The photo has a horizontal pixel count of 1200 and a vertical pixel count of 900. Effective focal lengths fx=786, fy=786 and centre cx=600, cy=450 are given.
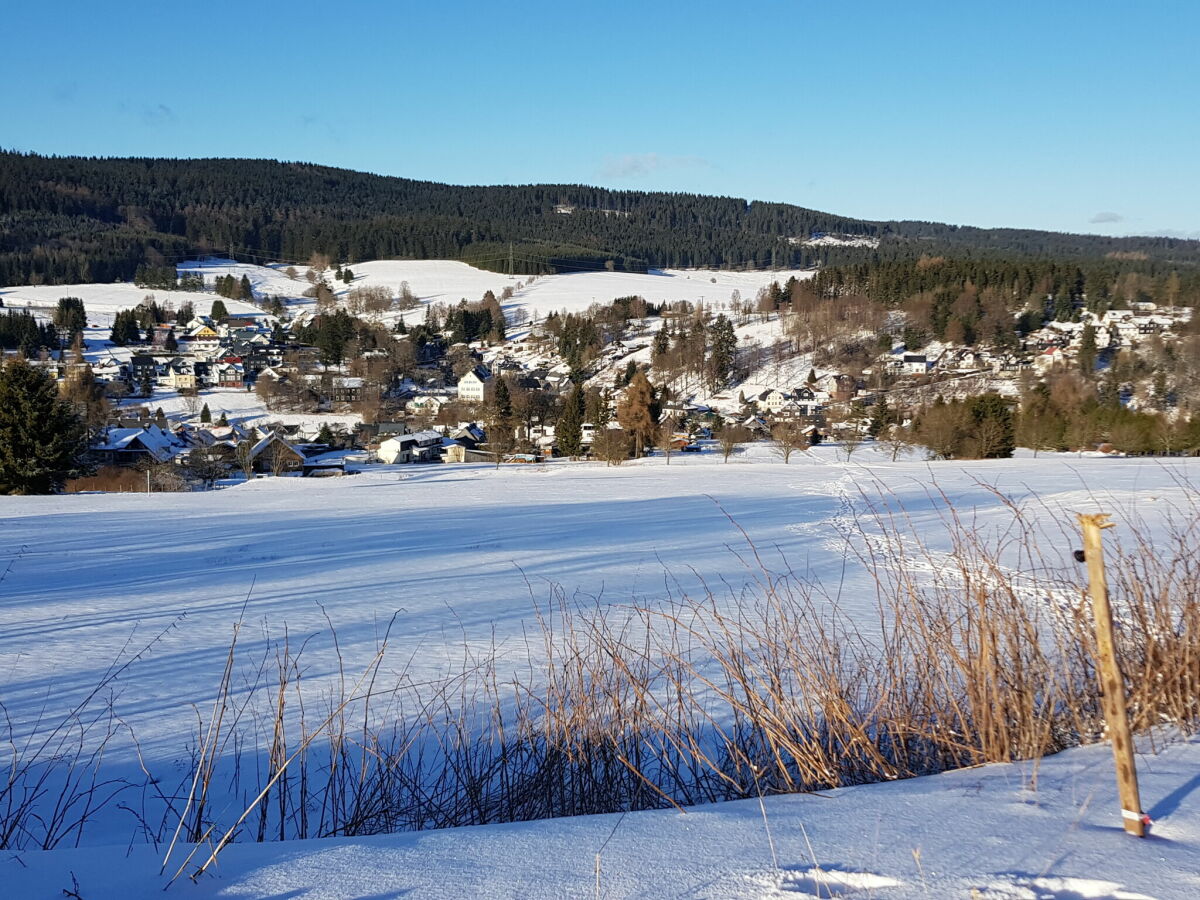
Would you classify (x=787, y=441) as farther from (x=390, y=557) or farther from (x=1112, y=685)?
(x=1112, y=685)

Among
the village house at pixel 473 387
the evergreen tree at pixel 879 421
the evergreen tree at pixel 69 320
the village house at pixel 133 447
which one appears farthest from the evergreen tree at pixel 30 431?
the evergreen tree at pixel 69 320

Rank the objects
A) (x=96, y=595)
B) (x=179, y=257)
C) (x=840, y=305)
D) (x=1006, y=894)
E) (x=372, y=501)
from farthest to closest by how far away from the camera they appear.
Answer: (x=179, y=257) → (x=840, y=305) → (x=372, y=501) → (x=96, y=595) → (x=1006, y=894)

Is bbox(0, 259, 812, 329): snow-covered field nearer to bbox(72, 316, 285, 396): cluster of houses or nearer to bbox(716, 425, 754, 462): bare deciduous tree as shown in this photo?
bbox(72, 316, 285, 396): cluster of houses

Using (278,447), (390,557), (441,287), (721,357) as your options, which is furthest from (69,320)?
(390,557)

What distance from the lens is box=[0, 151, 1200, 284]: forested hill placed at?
13512 centimetres

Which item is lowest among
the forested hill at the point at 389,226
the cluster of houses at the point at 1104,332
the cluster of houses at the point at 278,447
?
the cluster of houses at the point at 278,447

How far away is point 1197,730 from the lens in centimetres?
271

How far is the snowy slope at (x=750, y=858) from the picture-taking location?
5.90ft

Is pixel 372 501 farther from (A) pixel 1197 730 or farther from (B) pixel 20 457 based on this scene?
(A) pixel 1197 730

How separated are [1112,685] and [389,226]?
168 metres

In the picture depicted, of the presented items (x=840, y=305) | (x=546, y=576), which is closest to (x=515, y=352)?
(x=840, y=305)

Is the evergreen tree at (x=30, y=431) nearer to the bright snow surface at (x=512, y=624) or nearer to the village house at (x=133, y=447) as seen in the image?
the bright snow surface at (x=512, y=624)

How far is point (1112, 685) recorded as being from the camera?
207cm

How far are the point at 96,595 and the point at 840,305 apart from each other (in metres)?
93.5
